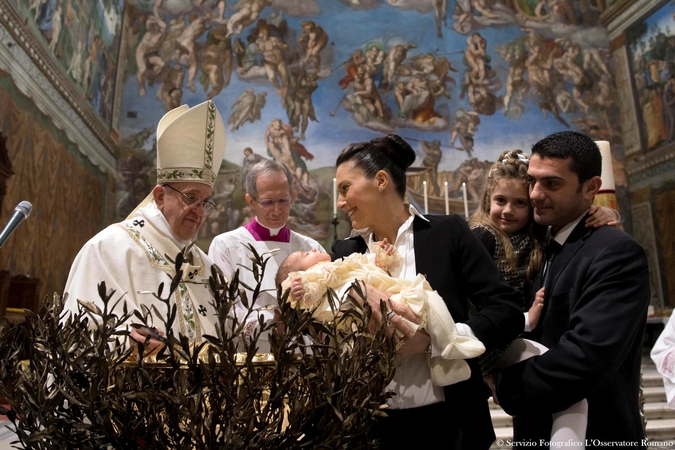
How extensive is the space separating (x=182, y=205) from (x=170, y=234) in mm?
139

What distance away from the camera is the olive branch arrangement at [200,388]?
2.32ft

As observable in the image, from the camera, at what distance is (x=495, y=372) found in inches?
73.0

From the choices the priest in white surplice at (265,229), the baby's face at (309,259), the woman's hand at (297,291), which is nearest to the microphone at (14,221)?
the woman's hand at (297,291)

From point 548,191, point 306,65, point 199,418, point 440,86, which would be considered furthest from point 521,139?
point 199,418

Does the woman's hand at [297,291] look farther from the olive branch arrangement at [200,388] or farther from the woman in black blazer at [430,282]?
the olive branch arrangement at [200,388]

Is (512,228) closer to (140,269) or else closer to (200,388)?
(140,269)

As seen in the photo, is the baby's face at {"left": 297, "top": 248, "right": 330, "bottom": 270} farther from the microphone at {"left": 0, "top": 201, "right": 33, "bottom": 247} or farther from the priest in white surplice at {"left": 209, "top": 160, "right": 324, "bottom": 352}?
the priest in white surplice at {"left": 209, "top": 160, "right": 324, "bottom": 352}

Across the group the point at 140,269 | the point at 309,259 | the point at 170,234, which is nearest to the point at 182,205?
the point at 170,234

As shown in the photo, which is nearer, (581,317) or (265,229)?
(581,317)

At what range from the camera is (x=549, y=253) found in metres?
2.11

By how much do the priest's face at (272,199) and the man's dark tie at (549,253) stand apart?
6.02 feet

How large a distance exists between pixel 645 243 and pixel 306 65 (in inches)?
311

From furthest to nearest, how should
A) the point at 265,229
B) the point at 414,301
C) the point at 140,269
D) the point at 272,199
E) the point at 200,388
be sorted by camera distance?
1. the point at 265,229
2. the point at 272,199
3. the point at 140,269
4. the point at 414,301
5. the point at 200,388

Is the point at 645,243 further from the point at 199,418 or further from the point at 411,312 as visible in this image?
the point at 199,418
